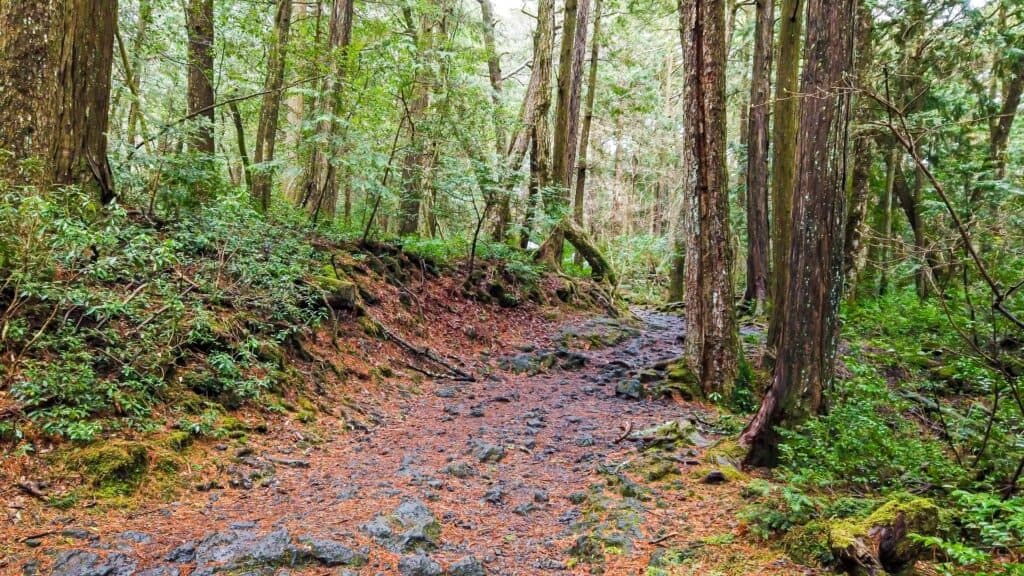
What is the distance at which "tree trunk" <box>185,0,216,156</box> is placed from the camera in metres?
9.73

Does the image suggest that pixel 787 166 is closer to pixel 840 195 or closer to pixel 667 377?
pixel 667 377

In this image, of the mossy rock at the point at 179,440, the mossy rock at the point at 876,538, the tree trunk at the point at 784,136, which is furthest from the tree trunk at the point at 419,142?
the mossy rock at the point at 876,538

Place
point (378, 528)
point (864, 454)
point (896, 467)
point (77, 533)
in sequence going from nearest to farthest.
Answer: point (77, 533) < point (378, 528) < point (896, 467) < point (864, 454)

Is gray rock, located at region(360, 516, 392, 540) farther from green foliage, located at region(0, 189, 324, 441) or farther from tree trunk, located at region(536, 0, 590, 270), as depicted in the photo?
tree trunk, located at region(536, 0, 590, 270)

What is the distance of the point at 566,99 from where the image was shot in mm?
14625

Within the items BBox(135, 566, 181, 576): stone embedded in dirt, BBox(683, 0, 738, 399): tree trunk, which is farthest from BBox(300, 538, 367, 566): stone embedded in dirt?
BBox(683, 0, 738, 399): tree trunk

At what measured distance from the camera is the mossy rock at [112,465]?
3.72 meters

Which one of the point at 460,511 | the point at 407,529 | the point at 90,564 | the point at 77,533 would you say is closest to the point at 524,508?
the point at 460,511

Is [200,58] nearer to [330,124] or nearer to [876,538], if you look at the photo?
[330,124]

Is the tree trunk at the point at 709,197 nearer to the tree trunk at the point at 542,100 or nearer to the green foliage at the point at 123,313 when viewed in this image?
the green foliage at the point at 123,313

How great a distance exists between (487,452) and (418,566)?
224cm

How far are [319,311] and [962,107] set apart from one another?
42.2 feet

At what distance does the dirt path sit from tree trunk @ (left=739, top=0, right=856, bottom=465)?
0.85 meters

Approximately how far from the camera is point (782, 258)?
7.59m
